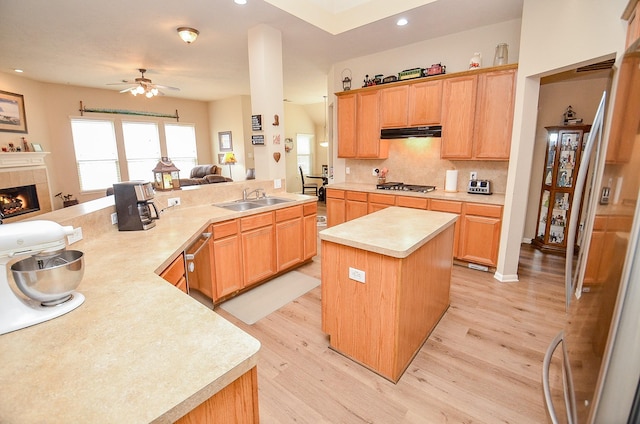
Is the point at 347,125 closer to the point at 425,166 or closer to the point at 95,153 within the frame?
the point at 425,166

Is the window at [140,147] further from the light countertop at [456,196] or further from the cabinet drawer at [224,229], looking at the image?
the light countertop at [456,196]

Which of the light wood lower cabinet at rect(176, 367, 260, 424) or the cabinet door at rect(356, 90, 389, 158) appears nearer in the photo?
the light wood lower cabinet at rect(176, 367, 260, 424)

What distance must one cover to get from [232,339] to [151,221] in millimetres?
1765

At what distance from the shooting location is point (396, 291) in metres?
1.77

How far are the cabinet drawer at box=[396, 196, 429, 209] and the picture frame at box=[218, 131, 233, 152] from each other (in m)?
6.45

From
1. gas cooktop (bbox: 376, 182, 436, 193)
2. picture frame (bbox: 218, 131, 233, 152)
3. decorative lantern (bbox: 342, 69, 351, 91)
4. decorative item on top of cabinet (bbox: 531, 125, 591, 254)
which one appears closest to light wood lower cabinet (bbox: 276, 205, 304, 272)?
gas cooktop (bbox: 376, 182, 436, 193)

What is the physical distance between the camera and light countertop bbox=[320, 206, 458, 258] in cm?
178

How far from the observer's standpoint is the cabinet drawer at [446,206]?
3.58 metres

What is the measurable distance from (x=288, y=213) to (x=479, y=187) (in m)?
2.47

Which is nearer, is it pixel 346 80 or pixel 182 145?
pixel 346 80

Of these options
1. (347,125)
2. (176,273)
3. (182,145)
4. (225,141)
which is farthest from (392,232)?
(182,145)

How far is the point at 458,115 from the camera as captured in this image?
3.69 meters

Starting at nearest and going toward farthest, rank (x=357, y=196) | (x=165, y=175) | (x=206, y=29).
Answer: (x=165, y=175) < (x=206, y=29) < (x=357, y=196)

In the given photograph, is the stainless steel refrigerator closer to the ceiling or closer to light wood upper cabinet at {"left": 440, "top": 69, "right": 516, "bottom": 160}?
light wood upper cabinet at {"left": 440, "top": 69, "right": 516, "bottom": 160}
